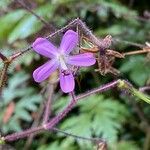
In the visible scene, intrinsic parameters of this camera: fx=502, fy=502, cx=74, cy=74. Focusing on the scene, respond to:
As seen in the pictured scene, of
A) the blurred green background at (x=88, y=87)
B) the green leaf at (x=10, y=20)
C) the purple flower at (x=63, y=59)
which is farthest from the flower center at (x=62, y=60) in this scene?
the green leaf at (x=10, y=20)

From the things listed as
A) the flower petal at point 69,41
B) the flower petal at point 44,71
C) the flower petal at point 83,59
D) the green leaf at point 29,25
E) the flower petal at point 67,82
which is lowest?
the green leaf at point 29,25

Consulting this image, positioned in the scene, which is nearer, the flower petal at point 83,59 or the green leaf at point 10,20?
the flower petal at point 83,59

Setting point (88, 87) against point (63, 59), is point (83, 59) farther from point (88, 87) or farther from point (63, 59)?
point (88, 87)

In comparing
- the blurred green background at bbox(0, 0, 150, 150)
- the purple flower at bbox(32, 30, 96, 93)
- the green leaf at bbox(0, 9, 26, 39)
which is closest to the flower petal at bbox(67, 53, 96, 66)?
the purple flower at bbox(32, 30, 96, 93)

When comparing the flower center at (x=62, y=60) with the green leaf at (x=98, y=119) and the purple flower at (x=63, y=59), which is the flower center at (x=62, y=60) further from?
the green leaf at (x=98, y=119)

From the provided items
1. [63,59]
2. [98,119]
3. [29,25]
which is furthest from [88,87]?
[63,59]

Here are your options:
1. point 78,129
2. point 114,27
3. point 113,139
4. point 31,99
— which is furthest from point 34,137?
point 114,27
